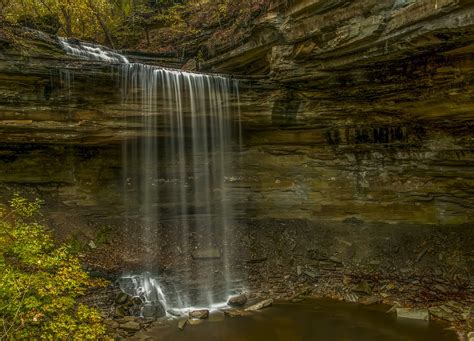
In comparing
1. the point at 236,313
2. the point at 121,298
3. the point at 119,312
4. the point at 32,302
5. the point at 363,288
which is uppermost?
the point at 32,302

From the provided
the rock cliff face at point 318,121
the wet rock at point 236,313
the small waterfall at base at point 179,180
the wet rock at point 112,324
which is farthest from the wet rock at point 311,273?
the wet rock at point 112,324

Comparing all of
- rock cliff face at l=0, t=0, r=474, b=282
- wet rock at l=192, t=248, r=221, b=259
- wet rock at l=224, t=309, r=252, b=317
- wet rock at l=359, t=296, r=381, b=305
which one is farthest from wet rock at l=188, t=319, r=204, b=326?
rock cliff face at l=0, t=0, r=474, b=282

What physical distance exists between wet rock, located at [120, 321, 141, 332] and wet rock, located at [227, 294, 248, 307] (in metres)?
2.90

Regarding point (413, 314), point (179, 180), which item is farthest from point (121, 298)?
point (413, 314)

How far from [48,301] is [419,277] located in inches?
427

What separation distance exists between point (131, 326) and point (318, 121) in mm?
8781

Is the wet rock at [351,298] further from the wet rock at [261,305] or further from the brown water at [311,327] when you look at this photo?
the wet rock at [261,305]

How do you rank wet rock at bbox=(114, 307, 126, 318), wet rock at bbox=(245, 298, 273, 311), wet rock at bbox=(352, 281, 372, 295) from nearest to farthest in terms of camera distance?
wet rock at bbox=(114, 307, 126, 318)
wet rock at bbox=(245, 298, 273, 311)
wet rock at bbox=(352, 281, 372, 295)

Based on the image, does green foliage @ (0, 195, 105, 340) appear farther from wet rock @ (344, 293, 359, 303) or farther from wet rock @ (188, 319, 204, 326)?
wet rock @ (344, 293, 359, 303)

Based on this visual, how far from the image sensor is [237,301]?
10.9 m

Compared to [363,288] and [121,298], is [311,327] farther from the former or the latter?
[121,298]

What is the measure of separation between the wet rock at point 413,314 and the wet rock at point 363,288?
4.34ft

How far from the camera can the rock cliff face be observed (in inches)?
404

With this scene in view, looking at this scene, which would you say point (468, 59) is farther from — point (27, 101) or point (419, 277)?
point (27, 101)
